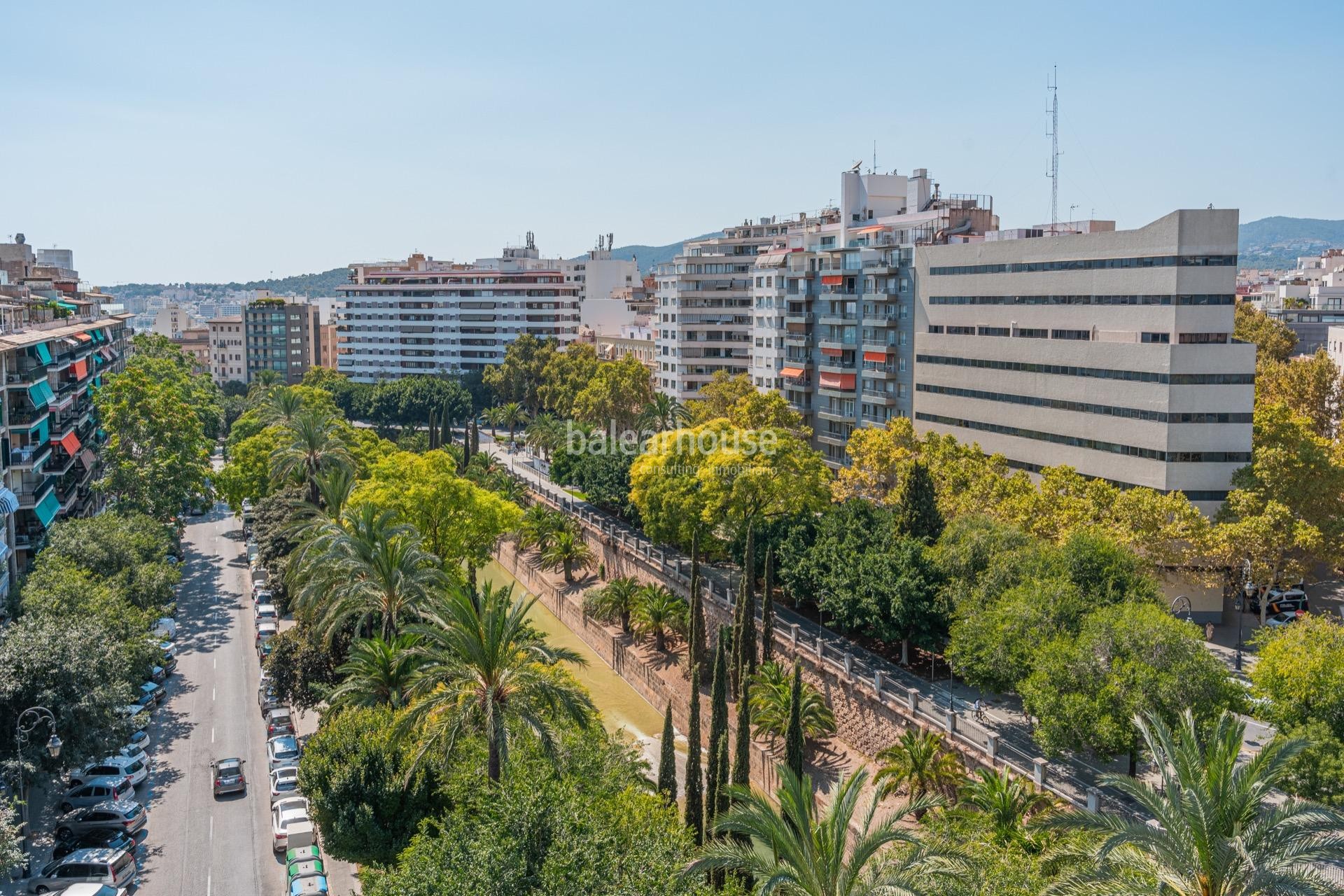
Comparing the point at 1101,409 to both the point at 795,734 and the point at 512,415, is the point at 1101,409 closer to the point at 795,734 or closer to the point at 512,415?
the point at 795,734

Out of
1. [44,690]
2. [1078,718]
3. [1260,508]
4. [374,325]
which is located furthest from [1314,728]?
[374,325]

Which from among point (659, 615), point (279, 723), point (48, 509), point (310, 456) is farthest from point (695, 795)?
point (48, 509)

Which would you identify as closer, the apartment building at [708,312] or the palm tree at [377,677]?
the palm tree at [377,677]

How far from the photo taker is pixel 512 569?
74.9 m

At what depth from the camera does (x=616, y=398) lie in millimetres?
91312

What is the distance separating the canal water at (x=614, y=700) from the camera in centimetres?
4688

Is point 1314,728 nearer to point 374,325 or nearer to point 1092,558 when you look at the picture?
point 1092,558

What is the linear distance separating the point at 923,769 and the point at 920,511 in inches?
512

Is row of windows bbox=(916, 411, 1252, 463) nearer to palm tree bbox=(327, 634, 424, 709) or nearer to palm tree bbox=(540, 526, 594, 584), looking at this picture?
palm tree bbox=(540, 526, 594, 584)

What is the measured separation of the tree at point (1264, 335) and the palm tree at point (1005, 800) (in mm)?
55130

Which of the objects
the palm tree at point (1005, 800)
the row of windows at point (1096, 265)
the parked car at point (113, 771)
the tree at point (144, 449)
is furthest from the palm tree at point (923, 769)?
the tree at point (144, 449)

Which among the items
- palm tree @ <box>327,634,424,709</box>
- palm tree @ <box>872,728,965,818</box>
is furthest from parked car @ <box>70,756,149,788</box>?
palm tree @ <box>872,728,965,818</box>

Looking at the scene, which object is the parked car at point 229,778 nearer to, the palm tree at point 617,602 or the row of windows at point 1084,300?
the palm tree at point 617,602

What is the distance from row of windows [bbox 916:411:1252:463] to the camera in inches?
1921
